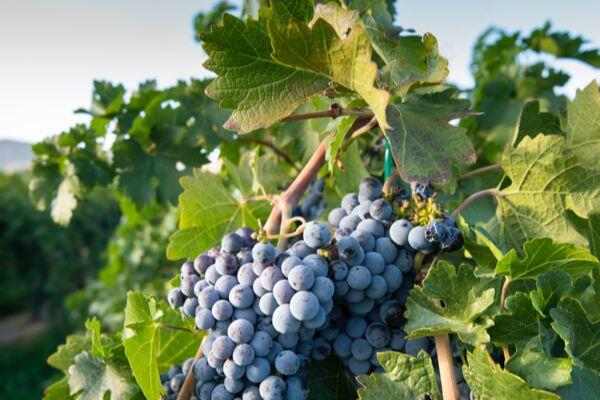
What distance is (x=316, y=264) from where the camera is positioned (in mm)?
832

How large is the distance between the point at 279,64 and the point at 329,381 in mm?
530

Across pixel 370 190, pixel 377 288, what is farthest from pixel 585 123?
pixel 377 288

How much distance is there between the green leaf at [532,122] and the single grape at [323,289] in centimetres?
52

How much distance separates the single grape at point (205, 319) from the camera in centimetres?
86

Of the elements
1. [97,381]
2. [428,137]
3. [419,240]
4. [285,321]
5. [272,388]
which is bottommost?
[97,381]

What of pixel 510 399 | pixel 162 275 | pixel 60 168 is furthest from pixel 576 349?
pixel 162 275

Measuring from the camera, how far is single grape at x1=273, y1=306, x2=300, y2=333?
0.80 metres

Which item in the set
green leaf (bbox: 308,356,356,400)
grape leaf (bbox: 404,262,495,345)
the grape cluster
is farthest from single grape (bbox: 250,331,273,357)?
grape leaf (bbox: 404,262,495,345)

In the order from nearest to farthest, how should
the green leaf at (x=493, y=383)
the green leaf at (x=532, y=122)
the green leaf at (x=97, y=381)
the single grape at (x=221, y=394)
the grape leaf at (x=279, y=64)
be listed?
the green leaf at (x=493, y=383) < the grape leaf at (x=279, y=64) < the single grape at (x=221, y=394) < the green leaf at (x=97, y=381) < the green leaf at (x=532, y=122)

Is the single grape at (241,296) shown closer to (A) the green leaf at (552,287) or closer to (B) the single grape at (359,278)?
(B) the single grape at (359,278)

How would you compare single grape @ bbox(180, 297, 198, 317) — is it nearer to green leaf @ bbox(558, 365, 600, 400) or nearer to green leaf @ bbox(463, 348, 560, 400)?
green leaf @ bbox(463, 348, 560, 400)

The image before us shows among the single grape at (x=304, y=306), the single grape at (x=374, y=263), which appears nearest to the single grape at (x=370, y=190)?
the single grape at (x=374, y=263)

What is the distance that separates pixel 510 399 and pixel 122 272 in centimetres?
526

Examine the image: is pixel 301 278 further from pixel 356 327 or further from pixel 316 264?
pixel 356 327
